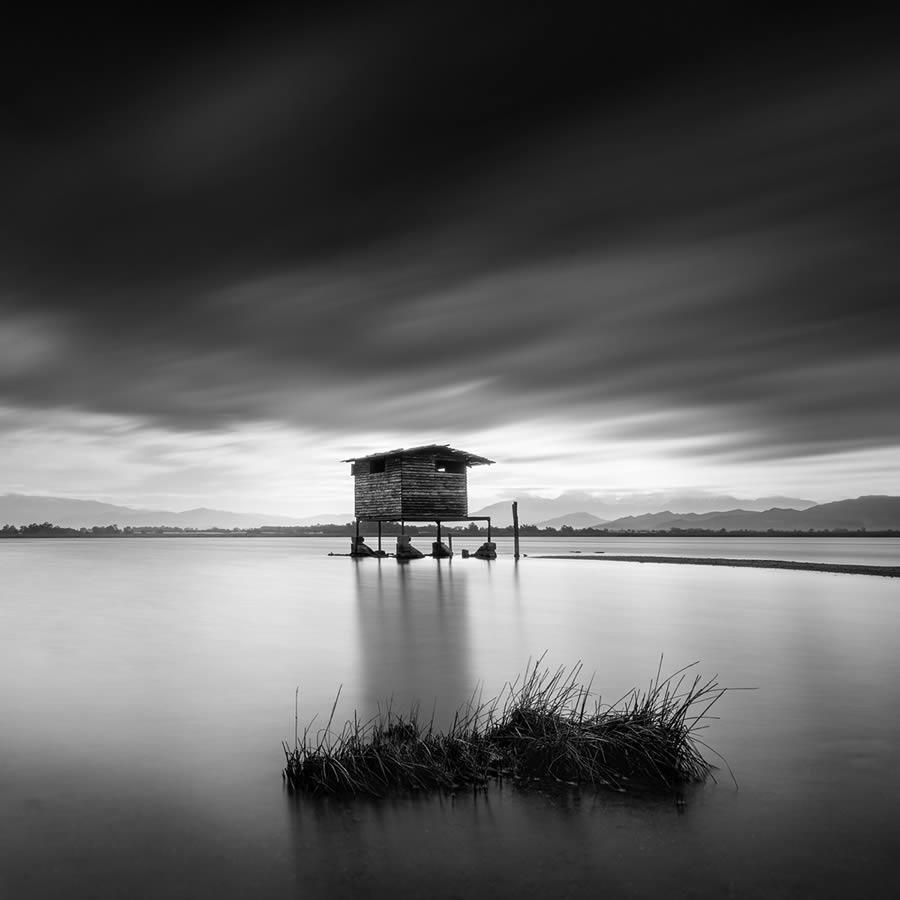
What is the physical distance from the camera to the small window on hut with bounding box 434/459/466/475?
5101cm

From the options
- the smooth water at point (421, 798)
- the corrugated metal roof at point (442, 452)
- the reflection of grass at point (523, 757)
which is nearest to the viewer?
the smooth water at point (421, 798)

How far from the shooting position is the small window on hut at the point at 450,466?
51013 millimetres

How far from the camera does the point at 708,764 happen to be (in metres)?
8.48

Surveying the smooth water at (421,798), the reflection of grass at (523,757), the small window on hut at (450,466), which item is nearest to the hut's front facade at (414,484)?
the small window on hut at (450,466)

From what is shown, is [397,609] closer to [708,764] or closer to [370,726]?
[370,726]

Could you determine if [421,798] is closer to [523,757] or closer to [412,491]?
[523,757]

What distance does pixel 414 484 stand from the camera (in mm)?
49281

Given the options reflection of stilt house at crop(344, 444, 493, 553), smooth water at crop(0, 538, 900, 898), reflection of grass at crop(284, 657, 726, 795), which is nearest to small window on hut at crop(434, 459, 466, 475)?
reflection of stilt house at crop(344, 444, 493, 553)

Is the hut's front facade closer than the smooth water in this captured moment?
No

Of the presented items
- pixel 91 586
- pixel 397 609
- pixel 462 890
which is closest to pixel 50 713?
pixel 462 890

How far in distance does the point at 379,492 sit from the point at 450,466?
544cm

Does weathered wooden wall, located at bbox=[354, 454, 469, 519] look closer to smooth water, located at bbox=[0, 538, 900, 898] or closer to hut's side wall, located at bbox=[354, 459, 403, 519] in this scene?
hut's side wall, located at bbox=[354, 459, 403, 519]

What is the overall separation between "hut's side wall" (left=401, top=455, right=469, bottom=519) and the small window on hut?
0.71 ft

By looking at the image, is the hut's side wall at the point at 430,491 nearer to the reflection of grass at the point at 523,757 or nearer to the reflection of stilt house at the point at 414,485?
the reflection of stilt house at the point at 414,485
